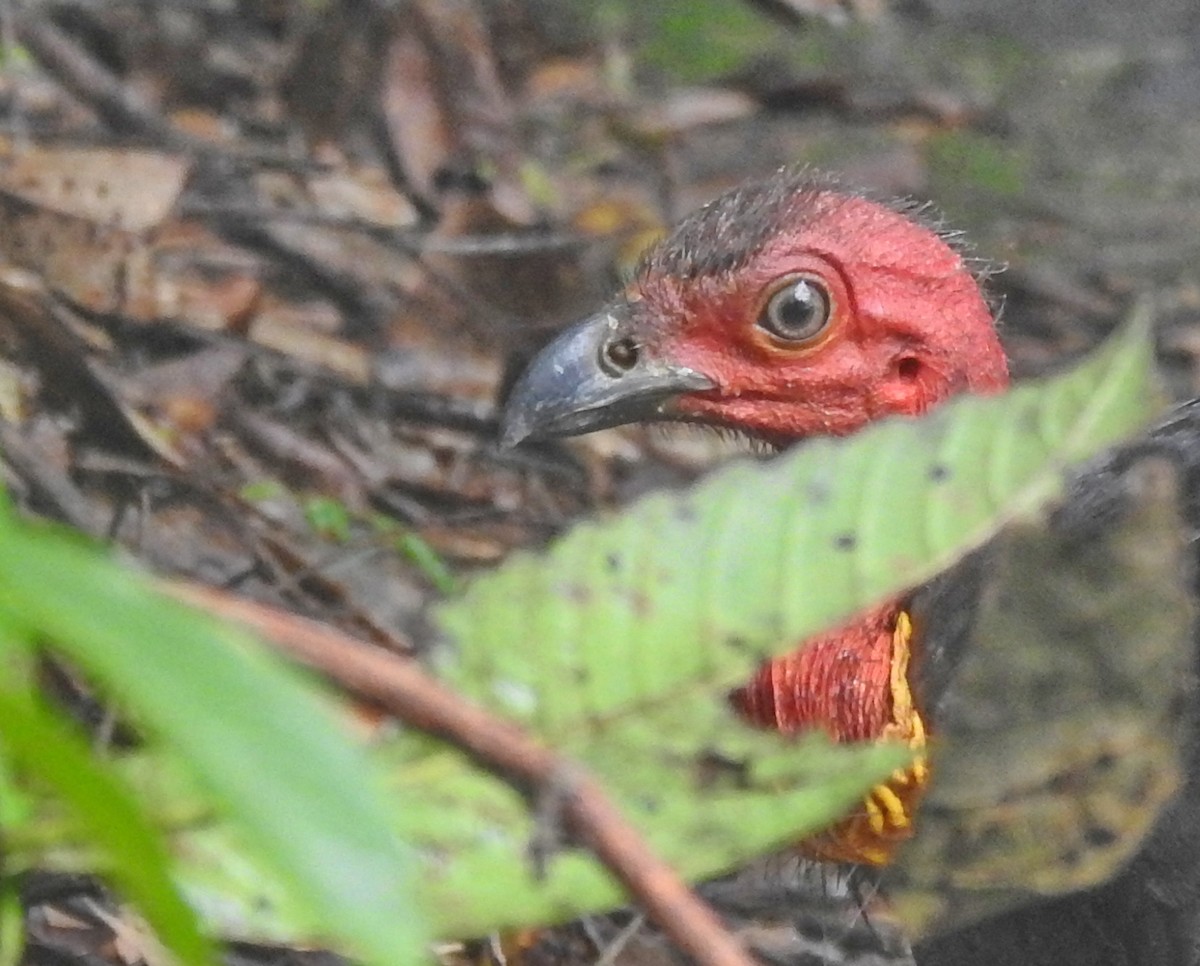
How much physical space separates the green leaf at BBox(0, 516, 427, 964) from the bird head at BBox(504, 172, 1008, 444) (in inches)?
87.1

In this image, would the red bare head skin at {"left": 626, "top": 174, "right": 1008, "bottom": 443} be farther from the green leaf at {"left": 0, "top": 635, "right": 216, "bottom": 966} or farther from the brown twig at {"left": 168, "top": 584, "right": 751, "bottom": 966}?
the green leaf at {"left": 0, "top": 635, "right": 216, "bottom": 966}

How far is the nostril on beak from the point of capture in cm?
286

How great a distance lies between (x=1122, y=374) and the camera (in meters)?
0.82

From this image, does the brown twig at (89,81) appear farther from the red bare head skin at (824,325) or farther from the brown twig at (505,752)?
the brown twig at (505,752)

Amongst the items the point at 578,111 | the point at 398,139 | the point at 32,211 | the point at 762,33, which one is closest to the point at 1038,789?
the point at 32,211

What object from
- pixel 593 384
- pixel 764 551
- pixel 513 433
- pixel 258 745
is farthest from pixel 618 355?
pixel 258 745

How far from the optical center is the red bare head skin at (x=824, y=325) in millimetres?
2826

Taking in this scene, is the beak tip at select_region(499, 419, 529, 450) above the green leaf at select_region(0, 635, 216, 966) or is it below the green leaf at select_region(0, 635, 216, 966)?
below

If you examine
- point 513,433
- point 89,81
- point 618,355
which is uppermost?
point 89,81

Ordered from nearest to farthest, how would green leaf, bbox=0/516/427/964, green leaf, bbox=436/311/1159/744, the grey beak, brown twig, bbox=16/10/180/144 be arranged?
green leaf, bbox=0/516/427/964, green leaf, bbox=436/311/1159/744, the grey beak, brown twig, bbox=16/10/180/144

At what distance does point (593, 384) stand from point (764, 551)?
195 centimetres

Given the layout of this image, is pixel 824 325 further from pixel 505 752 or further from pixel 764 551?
pixel 505 752

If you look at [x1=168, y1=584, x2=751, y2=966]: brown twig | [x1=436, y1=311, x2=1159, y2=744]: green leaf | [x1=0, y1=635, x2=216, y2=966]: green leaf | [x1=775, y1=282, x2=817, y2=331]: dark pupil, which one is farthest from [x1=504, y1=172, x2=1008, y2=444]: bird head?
[x1=0, y1=635, x2=216, y2=966]: green leaf

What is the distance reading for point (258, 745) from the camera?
1.81 feet
